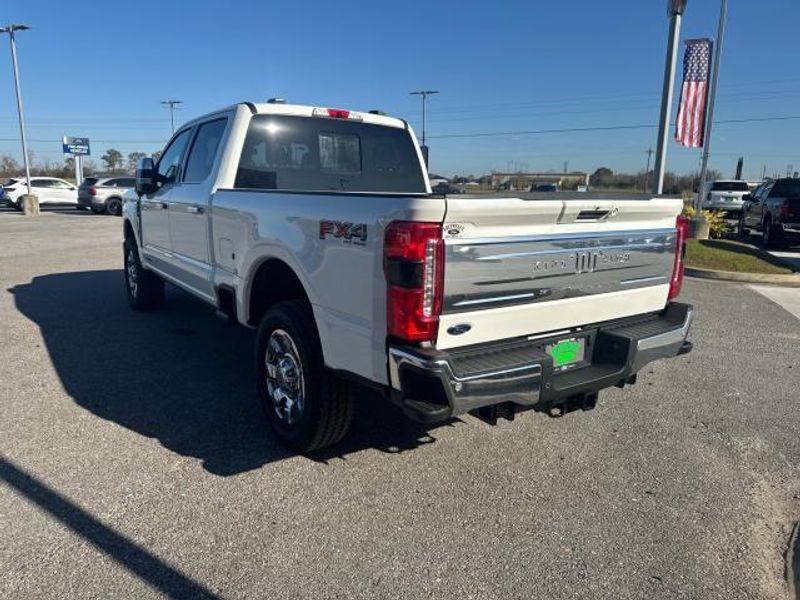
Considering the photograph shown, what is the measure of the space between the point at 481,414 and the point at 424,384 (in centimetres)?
49

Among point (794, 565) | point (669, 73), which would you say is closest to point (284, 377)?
point (794, 565)

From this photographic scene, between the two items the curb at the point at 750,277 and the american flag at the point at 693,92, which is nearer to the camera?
the curb at the point at 750,277

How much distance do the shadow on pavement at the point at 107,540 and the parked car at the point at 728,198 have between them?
87.9ft

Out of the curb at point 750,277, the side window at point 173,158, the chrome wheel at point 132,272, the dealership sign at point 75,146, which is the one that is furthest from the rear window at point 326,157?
the dealership sign at point 75,146

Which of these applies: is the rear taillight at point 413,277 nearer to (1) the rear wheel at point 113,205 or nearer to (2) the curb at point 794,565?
(2) the curb at point 794,565

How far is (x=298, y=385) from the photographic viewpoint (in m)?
3.64

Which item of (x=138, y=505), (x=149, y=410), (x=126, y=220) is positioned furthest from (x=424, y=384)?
(x=126, y=220)

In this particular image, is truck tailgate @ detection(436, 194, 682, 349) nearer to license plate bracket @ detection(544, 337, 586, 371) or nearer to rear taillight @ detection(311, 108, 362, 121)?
license plate bracket @ detection(544, 337, 586, 371)

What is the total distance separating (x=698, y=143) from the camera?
1512 cm

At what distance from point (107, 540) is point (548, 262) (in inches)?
99.1

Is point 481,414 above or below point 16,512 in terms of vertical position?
above

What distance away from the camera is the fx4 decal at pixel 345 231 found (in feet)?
9.54

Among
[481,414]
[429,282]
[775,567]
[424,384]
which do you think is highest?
[429,282]

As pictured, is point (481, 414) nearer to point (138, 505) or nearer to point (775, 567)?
point (775, 567)
